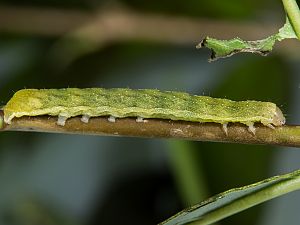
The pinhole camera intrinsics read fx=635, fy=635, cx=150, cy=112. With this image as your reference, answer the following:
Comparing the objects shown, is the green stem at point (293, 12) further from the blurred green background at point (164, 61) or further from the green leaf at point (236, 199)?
the blurred green background at point (164, 61)

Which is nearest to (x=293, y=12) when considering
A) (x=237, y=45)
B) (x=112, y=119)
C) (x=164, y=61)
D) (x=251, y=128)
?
(x=237, y=45)

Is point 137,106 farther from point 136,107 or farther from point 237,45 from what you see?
point 237,45

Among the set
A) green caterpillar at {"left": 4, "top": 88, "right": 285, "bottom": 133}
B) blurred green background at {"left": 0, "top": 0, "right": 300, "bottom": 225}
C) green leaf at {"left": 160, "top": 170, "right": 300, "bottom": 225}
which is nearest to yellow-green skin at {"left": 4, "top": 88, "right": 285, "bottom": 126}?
green caterpillar at {"left": 4, "top": 88, "right": 285, "bottom": 133}

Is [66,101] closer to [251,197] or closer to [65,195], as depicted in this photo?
[251,197]

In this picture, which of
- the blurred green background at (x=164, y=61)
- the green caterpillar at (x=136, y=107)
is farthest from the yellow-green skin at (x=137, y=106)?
the blurred green background at (x=164, y=61)

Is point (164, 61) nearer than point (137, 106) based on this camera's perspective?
No

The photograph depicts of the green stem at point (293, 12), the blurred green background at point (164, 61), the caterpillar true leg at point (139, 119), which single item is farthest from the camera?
the blurred green background at point (164, 61)

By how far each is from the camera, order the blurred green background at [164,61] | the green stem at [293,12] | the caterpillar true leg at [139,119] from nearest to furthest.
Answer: the green stem at [293,12], the caterpillar true leg at [139,119], the blurred green background at [164,61]
